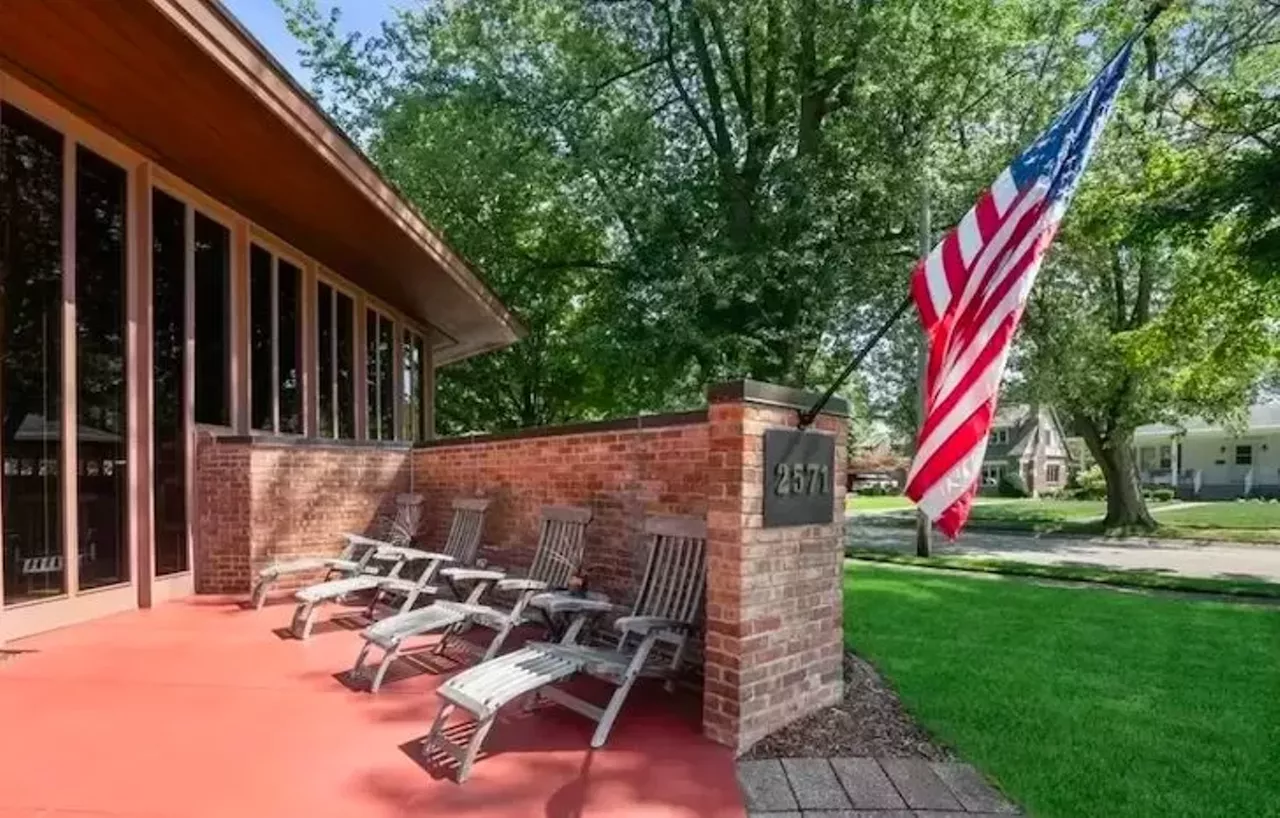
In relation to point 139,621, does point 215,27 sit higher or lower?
higher

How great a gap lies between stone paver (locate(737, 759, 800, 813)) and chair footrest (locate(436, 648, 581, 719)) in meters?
0.96

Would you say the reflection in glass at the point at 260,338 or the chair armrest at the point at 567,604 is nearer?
the chair armrest at the point at 567,604

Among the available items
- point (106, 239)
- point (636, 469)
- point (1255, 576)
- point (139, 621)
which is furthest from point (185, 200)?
point (1255, 576)

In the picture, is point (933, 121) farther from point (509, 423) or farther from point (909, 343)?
point (509, 423)

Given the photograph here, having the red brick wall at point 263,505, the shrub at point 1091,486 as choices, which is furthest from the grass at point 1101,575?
the shrub at point 1091,486

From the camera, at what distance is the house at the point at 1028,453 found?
4838 centimetres

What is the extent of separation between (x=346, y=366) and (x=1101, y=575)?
1112cm

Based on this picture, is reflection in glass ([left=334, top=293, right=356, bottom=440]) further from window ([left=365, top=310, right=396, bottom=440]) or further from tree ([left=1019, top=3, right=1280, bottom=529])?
tree ([left=1019, top=3, right=1280, bottom=529])

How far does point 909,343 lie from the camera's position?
17812 millimetres

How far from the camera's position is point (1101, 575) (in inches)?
476

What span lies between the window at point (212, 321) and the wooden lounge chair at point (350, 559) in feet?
5.67

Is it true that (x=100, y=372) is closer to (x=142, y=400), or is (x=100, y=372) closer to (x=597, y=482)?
(x=142, y=400)

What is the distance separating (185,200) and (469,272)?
3789 mm

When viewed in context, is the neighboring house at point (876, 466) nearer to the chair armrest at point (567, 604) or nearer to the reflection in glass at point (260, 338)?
the reflection in glass at point (260, 338)
